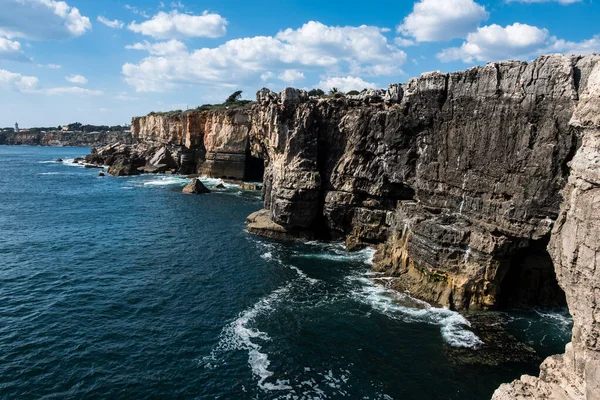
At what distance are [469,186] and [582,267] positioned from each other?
22.1 metres

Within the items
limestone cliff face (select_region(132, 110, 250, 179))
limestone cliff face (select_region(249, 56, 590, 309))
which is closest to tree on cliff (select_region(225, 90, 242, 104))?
limestone cliff face (select_region(132, 110, 250, 179))

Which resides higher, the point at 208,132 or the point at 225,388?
the point at 208,132

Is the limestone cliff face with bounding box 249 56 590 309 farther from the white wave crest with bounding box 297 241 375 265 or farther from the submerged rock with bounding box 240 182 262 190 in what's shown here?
the submerged rock with bounding box 240 182 262 190

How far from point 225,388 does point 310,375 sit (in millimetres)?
5368

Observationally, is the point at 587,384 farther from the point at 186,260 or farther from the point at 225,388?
the point at 186,260

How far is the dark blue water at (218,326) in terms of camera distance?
25.3 meters

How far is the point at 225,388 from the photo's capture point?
2497 cm


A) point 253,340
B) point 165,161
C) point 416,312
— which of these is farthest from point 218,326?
point 165,161

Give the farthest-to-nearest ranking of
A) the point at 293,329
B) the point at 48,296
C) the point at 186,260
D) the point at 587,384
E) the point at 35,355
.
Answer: the point at 186,260, the point at 48,296, the point at 293,329, the point at 35,355, the point at 587,384

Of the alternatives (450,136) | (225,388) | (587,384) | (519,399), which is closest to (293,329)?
(225,388)

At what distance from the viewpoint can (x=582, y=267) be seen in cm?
1616

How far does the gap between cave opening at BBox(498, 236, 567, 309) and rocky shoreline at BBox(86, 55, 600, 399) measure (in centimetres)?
10

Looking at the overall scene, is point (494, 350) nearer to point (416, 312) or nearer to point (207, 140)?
point (416, 312)

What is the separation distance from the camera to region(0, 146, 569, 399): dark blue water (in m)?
25.3
